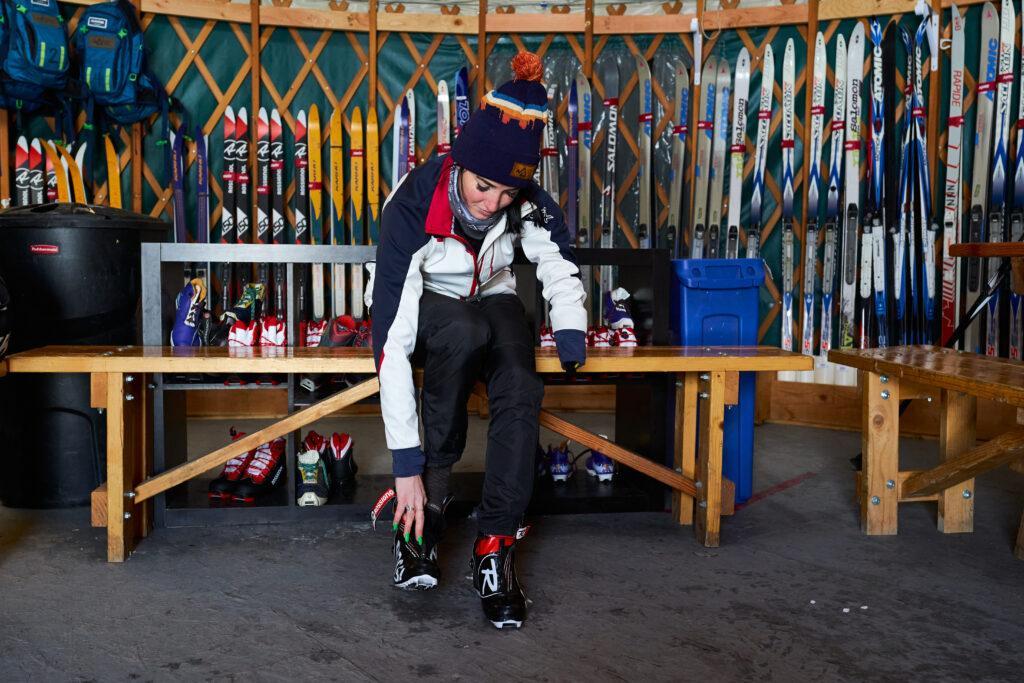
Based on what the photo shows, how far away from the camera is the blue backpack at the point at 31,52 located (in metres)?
2.88

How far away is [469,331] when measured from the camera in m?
1.53

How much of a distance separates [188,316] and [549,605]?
110 centimetres

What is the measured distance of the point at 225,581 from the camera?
1.62 metres

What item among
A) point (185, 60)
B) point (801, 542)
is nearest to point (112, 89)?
point (185, 60)

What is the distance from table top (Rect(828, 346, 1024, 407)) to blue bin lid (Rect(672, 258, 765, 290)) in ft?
0.88

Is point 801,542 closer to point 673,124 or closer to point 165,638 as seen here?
point 165,638

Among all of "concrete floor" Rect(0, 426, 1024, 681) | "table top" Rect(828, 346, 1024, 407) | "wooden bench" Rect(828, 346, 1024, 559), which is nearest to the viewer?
"concrete floor" Rect(0, 426, 1024, 681)

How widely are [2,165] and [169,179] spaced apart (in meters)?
0.57

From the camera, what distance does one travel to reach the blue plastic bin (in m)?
2.12

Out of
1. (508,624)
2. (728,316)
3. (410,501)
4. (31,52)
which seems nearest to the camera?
(508,624)

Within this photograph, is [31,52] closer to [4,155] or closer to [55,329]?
[4,155]

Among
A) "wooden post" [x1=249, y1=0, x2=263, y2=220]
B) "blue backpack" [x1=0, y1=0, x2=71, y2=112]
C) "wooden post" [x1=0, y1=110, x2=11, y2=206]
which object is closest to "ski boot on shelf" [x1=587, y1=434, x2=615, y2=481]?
"wooden post" [x1=249, y1=0, x2=263, y2=220]

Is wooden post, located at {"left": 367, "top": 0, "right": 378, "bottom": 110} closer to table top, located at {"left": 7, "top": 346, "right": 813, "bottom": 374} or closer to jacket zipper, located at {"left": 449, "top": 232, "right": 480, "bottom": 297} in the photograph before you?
table top, located at {"left": 7, "top": 346, "right": 813, "bottom": 374}

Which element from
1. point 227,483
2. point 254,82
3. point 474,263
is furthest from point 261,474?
point 254,82
